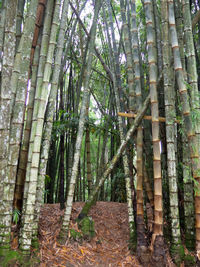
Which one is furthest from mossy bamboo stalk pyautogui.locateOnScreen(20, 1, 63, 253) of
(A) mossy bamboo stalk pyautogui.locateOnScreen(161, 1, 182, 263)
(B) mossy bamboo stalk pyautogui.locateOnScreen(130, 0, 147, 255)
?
(A) mossy bamboo stalk pyautogui.locateOnScreen(161, 1, 182, 263)

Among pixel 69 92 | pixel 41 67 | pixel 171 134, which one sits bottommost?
pixel 171 134

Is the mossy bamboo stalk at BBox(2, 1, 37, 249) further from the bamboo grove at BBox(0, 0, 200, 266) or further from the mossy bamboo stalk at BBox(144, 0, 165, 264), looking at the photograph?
the mossy bamboo stalk at BBox(144, 0, 165, 264)

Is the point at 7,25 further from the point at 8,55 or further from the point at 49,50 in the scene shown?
the point at 49,50

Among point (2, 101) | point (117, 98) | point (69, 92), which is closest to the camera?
point (2, 101)

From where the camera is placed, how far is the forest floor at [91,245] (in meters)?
2.42

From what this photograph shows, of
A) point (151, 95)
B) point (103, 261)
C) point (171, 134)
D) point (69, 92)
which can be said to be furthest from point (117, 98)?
point (103, 261)

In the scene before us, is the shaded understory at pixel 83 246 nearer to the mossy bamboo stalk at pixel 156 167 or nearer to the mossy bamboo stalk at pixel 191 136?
the mossy bamboo stalk at pixel 156 167

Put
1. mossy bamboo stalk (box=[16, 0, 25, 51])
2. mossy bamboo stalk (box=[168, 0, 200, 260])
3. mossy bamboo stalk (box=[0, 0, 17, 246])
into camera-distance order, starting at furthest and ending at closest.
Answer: mossy bamboo stalk (box=[16, 0, 25, 51]) < mossy bamboo stalk (box=[168, 0, 200, 260]) < mossy bamboo stalk (box=[0, 0, 17, 246])

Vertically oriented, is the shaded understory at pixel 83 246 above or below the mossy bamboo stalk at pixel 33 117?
below

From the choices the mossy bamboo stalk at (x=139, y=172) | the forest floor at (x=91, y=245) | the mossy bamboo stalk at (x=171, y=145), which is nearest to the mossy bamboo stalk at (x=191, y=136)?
the mossy bamboo stalk at (x=171, y=145)

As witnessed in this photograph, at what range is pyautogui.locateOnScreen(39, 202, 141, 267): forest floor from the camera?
7.95 ft

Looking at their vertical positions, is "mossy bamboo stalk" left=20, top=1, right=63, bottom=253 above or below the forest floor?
above

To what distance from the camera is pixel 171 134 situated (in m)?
2.55

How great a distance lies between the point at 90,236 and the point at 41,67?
1.91m
